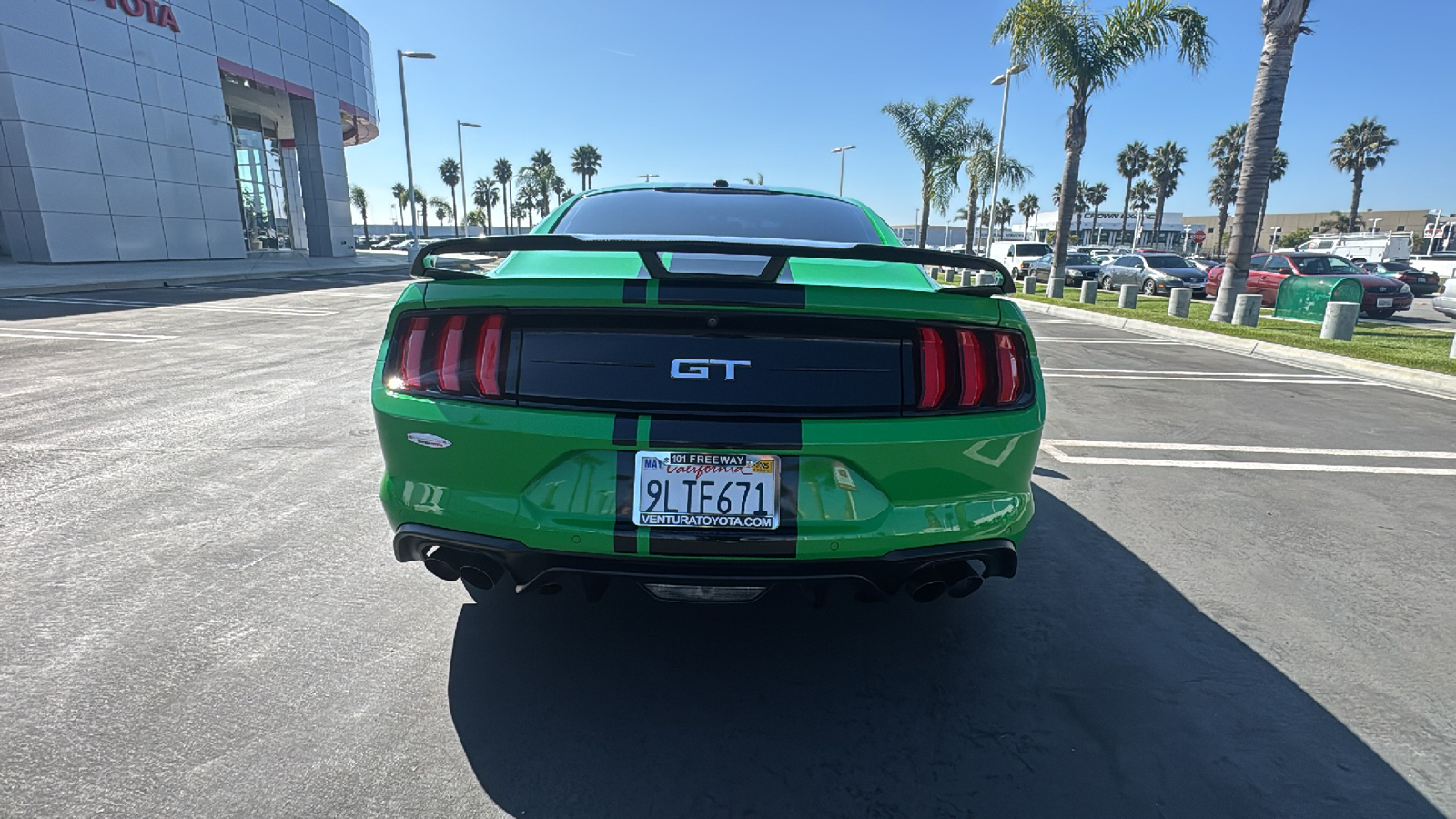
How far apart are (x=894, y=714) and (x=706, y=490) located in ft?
2.94

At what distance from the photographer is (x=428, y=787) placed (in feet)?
5.96

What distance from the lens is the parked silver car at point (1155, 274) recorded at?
21.2m

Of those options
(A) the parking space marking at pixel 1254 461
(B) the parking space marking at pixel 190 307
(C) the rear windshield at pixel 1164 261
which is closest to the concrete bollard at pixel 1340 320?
(A) the parking space marking at pixel 1254 461

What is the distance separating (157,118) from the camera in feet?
79.3

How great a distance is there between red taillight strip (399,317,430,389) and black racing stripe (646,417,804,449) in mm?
758

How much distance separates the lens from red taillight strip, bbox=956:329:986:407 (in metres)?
2.12

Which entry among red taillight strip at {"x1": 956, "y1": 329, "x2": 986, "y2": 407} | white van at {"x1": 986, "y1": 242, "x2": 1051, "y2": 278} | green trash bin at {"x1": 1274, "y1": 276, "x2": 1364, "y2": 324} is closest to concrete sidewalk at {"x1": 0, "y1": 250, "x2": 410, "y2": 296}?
red taillight strip at {"x1": 956, "y1": 329, "x2": 986, "y2": 407}

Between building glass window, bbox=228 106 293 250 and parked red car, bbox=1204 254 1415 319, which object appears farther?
building glass window, bbox=228 106 293 250

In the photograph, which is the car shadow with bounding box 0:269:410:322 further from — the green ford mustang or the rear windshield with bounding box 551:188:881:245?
the green ford mustang

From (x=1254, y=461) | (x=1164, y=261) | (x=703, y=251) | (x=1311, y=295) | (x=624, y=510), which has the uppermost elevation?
(x=703, y=251)

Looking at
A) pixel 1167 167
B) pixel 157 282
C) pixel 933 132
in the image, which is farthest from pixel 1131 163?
pixel 157 282

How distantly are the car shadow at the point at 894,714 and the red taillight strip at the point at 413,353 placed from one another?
94cm

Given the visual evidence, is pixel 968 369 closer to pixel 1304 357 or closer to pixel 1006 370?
pixel 1006 370

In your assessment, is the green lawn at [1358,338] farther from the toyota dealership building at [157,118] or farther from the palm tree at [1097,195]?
the palm tree at [1097,195]
